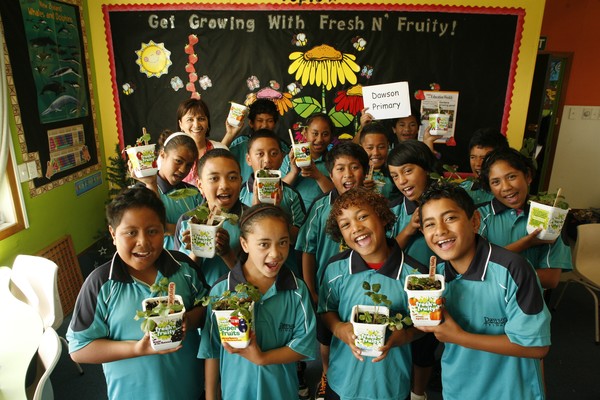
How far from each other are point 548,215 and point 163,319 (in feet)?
5.40

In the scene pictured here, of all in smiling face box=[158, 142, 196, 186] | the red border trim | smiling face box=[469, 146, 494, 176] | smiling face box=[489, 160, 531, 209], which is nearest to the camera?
smiling face box=[489, 160, 531, 209]

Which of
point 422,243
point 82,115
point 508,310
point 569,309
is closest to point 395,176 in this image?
point 422,243

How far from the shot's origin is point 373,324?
1410 mm

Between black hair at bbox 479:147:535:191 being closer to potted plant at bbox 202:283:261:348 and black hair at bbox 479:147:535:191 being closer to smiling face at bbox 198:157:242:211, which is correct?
smiling face at bbox 198:157:242:211

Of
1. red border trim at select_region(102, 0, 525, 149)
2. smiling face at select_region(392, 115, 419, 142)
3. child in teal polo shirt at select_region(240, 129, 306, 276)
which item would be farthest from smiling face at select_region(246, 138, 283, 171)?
red border trim at select_region(102, 0, 525, 149)

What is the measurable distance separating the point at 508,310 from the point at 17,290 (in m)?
2.83

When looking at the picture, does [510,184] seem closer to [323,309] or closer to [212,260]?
[323,309]

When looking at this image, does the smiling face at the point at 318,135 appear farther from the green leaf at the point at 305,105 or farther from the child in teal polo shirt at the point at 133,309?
the child in teal polo shirt at the point at 133,309

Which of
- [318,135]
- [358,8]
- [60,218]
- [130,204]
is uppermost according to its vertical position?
[358,8]

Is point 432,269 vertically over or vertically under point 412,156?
under

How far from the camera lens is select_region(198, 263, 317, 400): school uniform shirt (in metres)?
1.56

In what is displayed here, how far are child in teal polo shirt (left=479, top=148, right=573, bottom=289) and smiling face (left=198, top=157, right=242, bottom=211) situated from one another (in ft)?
4.16

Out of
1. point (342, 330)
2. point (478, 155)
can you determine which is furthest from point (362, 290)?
point (478, 155)

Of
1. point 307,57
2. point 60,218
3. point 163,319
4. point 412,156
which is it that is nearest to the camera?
point 163,319
